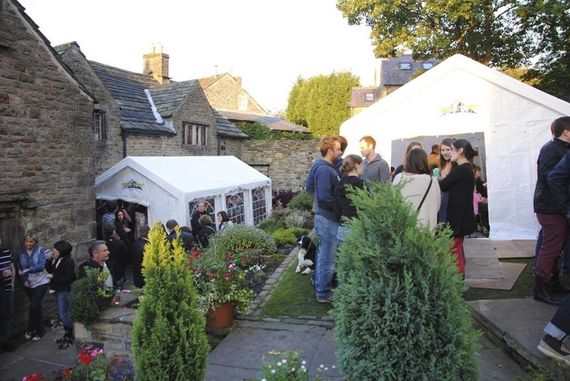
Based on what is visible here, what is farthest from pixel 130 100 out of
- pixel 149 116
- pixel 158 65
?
pixel 158 65

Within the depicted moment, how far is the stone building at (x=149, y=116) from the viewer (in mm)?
15695

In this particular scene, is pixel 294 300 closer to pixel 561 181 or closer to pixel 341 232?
pixel 341 232

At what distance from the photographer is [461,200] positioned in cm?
503

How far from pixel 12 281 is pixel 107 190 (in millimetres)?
4907

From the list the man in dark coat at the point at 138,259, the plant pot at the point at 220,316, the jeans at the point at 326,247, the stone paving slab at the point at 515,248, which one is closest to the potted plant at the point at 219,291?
the plant pot at the point at 220,316

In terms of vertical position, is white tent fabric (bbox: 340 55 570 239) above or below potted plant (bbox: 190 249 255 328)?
above

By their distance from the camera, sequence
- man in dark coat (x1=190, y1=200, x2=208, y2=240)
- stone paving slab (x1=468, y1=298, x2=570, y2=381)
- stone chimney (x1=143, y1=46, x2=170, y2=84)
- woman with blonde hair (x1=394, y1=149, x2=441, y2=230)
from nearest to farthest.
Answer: stone paving slab (x1=468, y1=298, x2=570, y2=381)
woman with blonde hair (x1=394, y1=149, x2=441, y2=230)
man in dark coat (x1=190, y1=200, x2=208, y2=240)
stone chimney (x1=143, y1=46, x2=170, y2=84)

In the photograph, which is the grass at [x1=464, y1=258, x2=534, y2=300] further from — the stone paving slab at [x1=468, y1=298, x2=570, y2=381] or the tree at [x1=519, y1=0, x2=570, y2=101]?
the tree at [x1=519, y1=0, x2=570, y2=101]

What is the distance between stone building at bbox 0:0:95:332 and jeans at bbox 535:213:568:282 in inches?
322

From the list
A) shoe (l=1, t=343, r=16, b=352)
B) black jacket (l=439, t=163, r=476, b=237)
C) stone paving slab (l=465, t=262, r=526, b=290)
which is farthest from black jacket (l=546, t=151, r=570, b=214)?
shoe (l=1, t=343, r=16, b=352)

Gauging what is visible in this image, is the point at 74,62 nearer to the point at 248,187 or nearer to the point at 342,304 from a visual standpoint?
the point at 248,187

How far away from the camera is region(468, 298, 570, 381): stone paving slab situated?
345 cm

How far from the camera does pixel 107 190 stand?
39.1 ft

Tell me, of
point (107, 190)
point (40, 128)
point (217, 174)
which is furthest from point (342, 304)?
point (217, 174)
